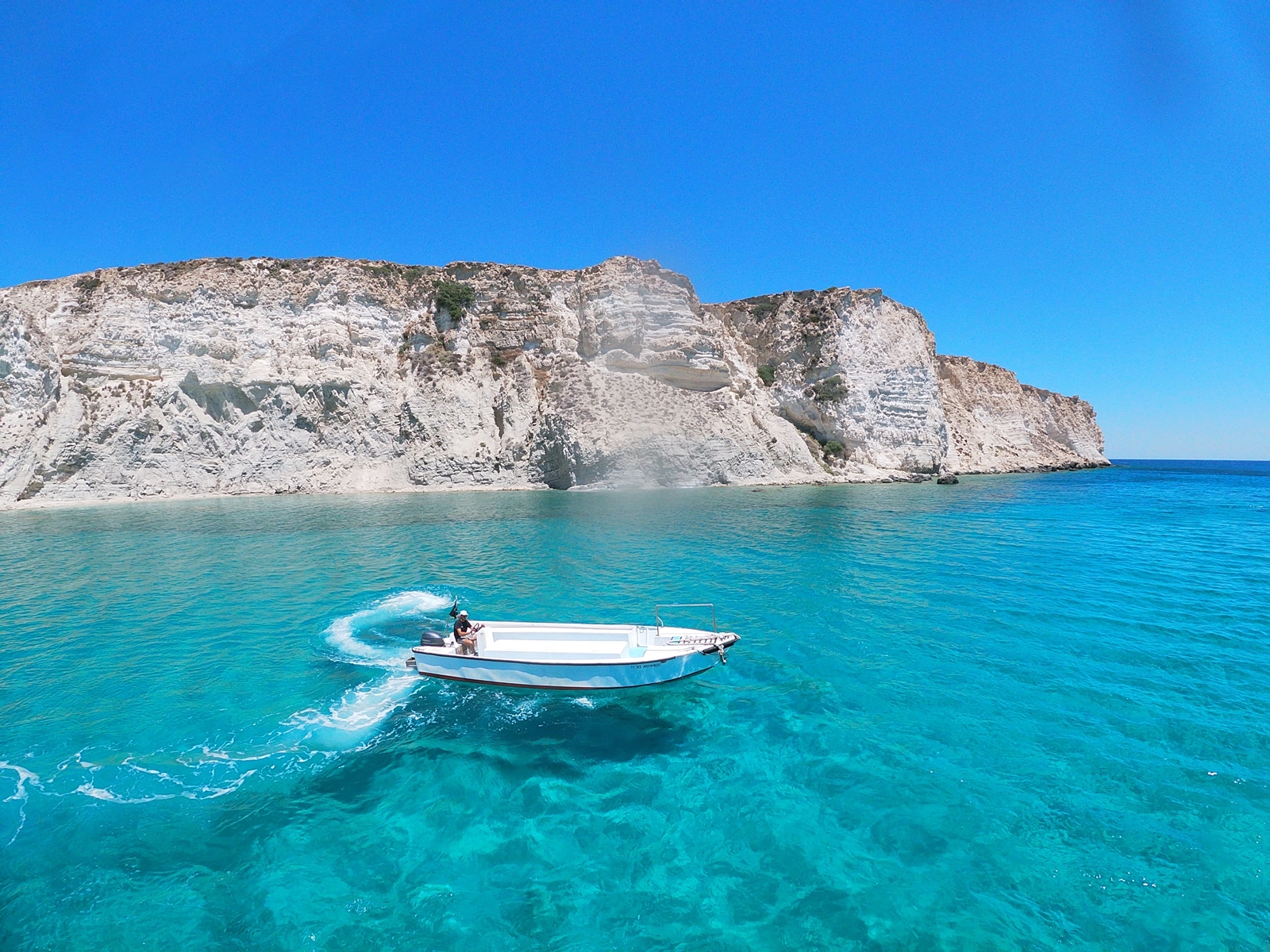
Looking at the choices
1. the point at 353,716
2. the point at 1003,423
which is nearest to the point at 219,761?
the point at 353,716

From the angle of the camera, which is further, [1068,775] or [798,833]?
[1068,775]

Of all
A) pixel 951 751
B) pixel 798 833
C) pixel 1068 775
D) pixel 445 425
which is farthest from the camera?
pixel 445 425

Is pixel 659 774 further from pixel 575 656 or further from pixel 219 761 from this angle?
pixel 219 761

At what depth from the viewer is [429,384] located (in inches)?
1923

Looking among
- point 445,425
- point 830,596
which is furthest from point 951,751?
point 445,425

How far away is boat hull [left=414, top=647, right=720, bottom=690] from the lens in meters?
8.98

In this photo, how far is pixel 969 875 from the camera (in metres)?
5.89

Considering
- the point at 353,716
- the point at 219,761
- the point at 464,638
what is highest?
the point at 464,638

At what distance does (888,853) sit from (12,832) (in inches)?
412

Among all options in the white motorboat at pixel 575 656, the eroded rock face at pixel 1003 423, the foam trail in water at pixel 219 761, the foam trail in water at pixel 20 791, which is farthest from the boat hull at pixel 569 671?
the eroded rock face at pixel 1003 423

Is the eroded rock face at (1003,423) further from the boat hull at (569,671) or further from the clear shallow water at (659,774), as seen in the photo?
the boat hull at (569,671)

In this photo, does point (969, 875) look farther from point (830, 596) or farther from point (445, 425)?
point (445, 425)

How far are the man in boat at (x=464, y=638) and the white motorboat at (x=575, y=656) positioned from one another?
0.39 ft

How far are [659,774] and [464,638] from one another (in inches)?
160
